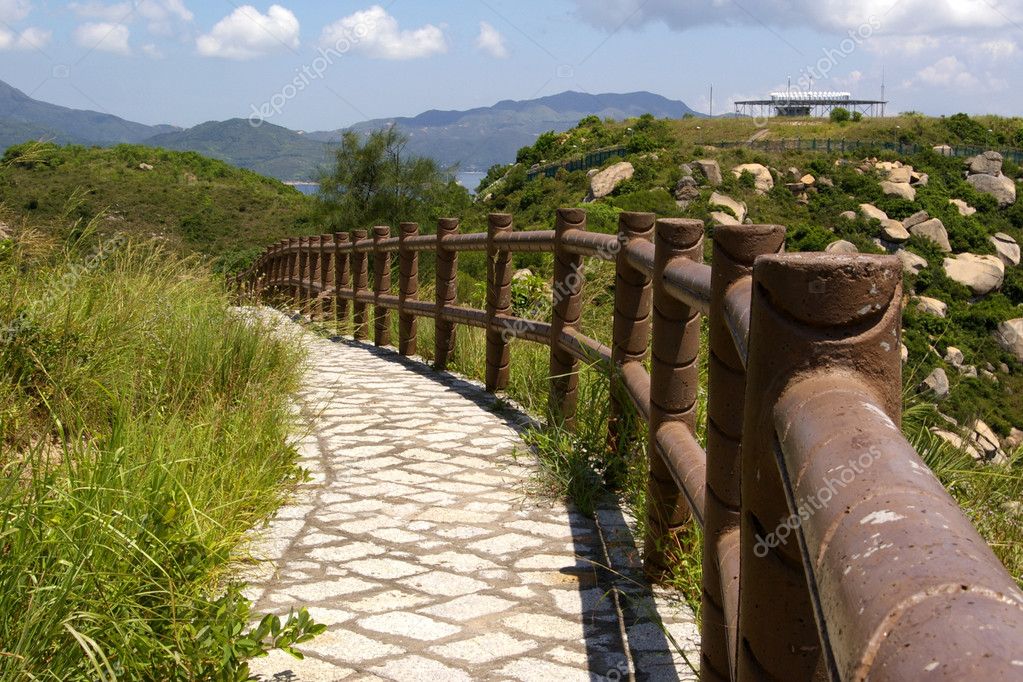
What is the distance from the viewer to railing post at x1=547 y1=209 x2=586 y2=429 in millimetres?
5594

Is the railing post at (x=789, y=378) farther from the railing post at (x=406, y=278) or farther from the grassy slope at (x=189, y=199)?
the grassy slope at (x=189, y=199)

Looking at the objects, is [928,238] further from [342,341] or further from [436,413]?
[436,413]

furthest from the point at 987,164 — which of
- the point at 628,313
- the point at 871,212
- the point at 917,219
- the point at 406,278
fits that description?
the point at 628,313

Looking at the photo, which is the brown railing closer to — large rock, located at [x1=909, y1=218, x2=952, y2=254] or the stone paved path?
the stone paved path

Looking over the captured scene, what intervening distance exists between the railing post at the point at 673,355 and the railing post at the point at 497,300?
3.65 m

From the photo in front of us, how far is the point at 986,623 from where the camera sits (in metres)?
0.60

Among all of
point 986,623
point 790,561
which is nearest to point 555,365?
point 790,561

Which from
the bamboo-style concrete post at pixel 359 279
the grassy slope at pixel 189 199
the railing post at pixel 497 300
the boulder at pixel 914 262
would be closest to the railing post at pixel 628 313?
the railing post at pixel 497 300

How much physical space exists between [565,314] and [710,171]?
47952 millimetres

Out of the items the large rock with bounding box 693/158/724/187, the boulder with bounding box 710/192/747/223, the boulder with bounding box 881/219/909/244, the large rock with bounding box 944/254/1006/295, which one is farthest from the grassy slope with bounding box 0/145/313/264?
the large rock with bounding box 944/254/1006/295

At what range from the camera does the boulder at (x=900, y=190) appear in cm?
5900

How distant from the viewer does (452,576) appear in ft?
11.7

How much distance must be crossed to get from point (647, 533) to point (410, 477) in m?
1.73

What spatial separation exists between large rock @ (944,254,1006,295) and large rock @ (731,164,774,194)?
10308mm
